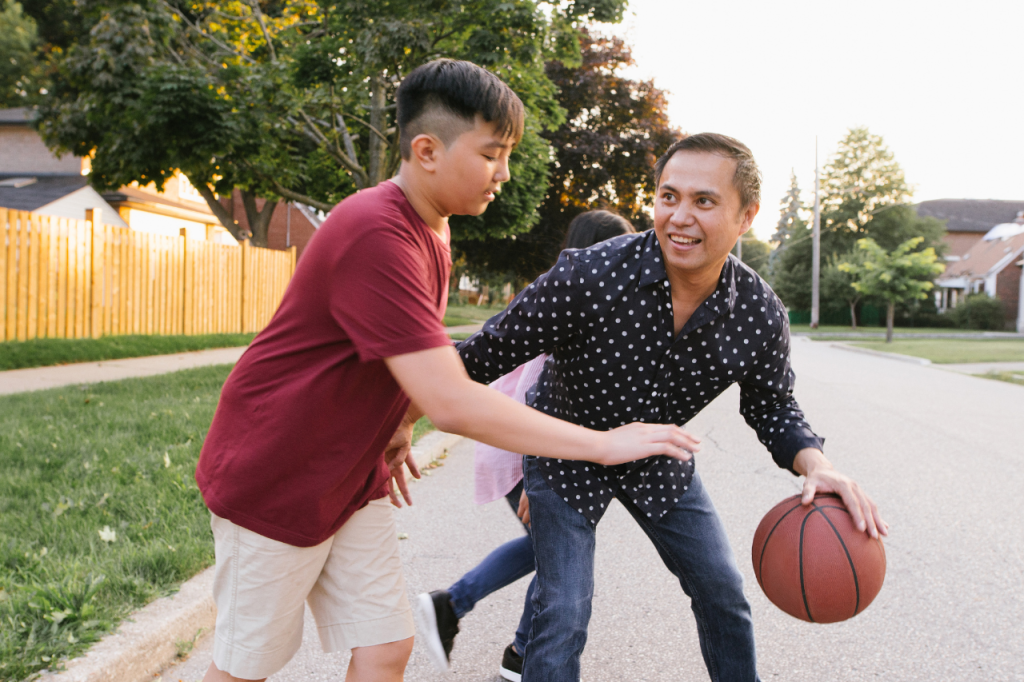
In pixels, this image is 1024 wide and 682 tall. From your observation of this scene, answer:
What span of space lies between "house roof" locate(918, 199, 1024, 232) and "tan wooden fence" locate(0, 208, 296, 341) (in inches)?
2848

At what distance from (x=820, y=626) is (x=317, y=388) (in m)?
2.95

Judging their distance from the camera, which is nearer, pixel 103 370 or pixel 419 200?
pixel 419 200

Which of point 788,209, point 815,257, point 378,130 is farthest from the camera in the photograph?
point 788,209

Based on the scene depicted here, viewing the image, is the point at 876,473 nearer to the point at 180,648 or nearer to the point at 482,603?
the point at 482,603

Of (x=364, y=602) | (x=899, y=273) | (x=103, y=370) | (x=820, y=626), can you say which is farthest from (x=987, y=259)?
(x=364, y=602)

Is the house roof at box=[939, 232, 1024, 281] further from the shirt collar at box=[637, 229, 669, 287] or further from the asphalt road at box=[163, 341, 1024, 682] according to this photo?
the shirt collar at box=[637, 229, 669, 287]

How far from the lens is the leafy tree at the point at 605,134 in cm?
2275

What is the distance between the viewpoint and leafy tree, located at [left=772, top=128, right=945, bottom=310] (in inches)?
2203

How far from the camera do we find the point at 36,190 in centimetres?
2552

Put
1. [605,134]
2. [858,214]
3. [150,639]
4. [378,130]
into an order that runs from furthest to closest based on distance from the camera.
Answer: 1. [858,214]
2. [605,134]
3. [378,130]
4. [150,639]

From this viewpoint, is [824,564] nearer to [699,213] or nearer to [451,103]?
[699,213]

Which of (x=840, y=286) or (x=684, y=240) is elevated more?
(x=840, y=286)

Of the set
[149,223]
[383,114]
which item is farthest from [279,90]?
[149,223]

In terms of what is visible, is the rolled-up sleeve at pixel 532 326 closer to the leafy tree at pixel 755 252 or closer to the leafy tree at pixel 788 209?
the leafy tree at pixel 755 252
